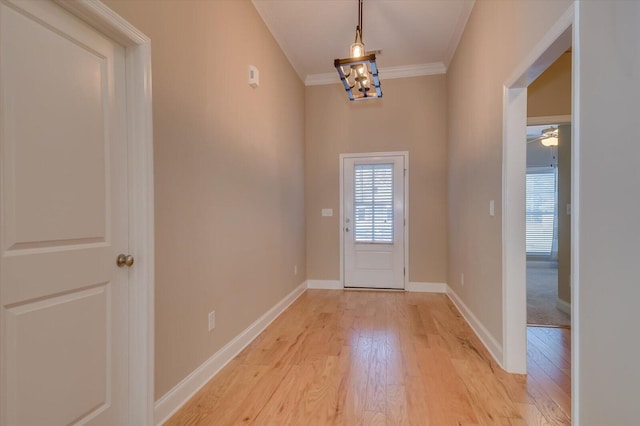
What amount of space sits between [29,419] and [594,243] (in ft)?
7.78

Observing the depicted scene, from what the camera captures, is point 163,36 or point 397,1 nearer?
point 163,36

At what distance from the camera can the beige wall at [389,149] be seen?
4.44 meters

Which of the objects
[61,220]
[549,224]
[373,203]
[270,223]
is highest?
[373,203]

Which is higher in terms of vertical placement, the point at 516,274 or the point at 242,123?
the point at 242,123

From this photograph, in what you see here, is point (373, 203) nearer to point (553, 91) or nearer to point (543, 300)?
point (553, 91)

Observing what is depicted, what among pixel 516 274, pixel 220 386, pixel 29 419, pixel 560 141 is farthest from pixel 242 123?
pixel 560 141

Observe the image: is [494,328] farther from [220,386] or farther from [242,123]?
[242,123]

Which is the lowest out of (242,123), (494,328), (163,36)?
(494,328)

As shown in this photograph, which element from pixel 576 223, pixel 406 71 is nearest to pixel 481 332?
pixel 576 223

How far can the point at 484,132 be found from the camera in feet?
8.79

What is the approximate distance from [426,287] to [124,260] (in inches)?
157

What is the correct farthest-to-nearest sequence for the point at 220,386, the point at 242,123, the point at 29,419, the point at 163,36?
1. the point at 242,123
2. the point at 220,386
3. the point at 163,36
4. the point at 29,419

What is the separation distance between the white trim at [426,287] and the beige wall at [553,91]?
2485mm

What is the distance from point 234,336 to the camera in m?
2.49
